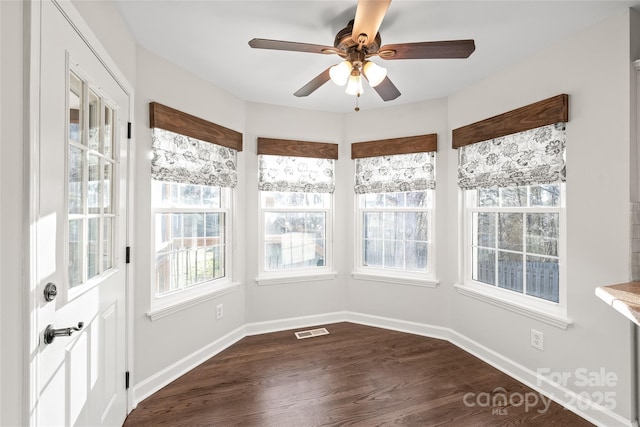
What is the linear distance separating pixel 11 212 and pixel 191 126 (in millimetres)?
1730

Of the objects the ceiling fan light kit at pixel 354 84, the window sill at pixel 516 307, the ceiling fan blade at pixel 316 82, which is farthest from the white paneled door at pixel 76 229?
the window sill at pixel 516 307

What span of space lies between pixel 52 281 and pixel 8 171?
429mm

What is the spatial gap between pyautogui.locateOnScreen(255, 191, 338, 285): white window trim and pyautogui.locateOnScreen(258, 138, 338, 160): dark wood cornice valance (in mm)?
461

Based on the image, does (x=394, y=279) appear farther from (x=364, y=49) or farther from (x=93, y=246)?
(x=93, y=246)

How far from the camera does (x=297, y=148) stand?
3.25m

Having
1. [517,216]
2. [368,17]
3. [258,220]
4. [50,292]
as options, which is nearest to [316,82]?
[368,17]

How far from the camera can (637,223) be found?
1.73 m

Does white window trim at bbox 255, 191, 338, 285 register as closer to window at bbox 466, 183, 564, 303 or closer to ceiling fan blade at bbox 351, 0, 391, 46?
window at bbox 466, 183, 564, 303

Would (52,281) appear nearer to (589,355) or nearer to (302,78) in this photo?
(302,78)

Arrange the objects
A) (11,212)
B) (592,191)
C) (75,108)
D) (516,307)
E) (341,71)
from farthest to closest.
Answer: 1. (516,307)
2. (592,191)
3. (341,71)
4. (75,108)
5. (11,212)

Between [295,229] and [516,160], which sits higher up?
[516,160]

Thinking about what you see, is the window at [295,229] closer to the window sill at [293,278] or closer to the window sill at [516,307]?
the window sill at [293,278]

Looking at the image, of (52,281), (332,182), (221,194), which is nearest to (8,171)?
(52,281)

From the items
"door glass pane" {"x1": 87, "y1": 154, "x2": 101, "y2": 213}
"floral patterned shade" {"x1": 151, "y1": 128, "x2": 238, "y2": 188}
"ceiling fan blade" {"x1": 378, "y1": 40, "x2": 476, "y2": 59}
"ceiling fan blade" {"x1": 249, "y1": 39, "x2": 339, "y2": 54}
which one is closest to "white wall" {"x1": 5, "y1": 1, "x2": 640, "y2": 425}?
"floral patterned shade" {"x1": 151, "y1": 128, "x2": 238, "y2": 188}
